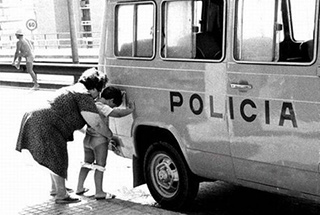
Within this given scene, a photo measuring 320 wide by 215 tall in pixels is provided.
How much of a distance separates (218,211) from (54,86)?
39.9 feet

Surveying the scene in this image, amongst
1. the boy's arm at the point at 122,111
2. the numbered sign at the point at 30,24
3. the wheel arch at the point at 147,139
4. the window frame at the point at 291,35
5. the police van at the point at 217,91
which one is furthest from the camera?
the numbered sign at the point at 30,24

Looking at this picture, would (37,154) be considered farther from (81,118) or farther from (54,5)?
(54,5)

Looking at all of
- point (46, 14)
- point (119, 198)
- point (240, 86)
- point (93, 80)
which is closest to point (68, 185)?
point (119, 198)

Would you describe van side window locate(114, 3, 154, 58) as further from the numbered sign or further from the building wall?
the building wall

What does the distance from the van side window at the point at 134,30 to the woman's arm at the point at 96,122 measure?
0.80m

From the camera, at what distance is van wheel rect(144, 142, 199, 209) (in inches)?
227

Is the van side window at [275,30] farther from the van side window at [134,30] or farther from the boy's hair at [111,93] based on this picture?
the boy's hair at [111,93]

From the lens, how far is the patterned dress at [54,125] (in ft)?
19.4

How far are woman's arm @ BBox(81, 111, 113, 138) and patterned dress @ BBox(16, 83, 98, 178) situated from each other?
0.04 meters

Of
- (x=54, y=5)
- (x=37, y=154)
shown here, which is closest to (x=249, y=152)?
(x=37, y=154)

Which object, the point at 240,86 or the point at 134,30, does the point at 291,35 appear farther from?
the point at 134,30

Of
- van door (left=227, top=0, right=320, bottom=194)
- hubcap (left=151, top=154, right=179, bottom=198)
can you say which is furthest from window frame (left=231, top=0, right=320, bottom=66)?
hubcap (left=151, top=154, right=179, bottom=198)

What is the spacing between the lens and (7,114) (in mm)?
12984

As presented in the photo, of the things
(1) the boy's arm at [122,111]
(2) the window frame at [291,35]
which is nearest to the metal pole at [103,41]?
(1) the boy's arm at [122,111]
